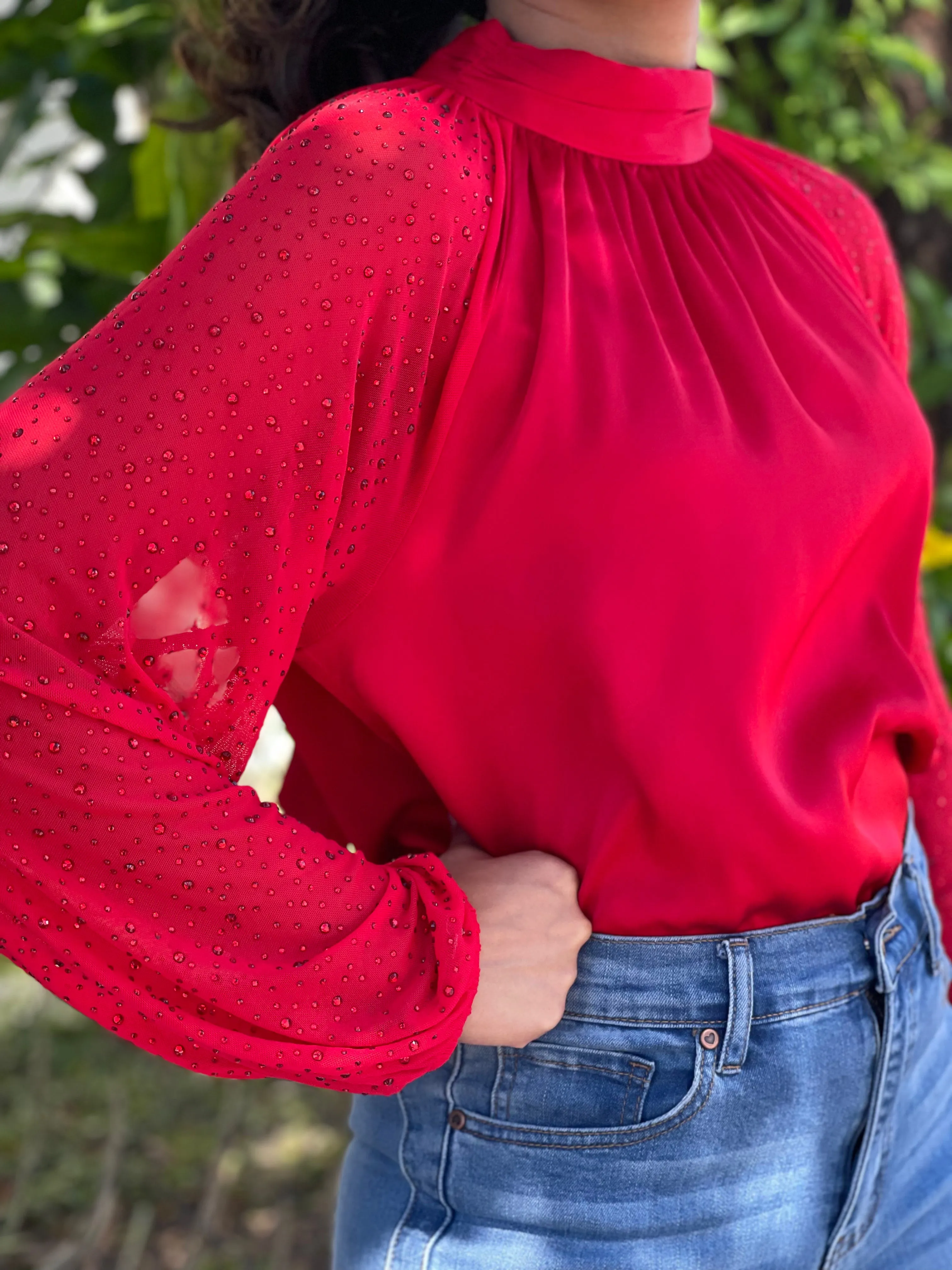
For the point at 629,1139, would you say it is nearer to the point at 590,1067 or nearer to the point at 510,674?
the point at 590,1067

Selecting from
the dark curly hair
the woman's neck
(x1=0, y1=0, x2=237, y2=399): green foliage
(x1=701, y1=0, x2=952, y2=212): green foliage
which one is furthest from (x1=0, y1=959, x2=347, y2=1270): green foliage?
(x1=701, y1=0, x2=952, y2=212): green foliage

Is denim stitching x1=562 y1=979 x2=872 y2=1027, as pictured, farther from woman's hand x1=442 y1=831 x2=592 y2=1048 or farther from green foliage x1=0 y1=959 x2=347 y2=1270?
green foliage x1=0 y1=959 x2=347 y2=1270

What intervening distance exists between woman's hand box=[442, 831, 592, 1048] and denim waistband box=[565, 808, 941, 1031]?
0.06ft

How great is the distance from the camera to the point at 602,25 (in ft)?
2.99

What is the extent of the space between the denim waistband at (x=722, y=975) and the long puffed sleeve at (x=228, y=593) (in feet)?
0.33

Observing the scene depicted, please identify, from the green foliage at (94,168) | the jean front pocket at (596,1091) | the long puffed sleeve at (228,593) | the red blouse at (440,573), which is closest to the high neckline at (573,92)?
the red blouse at (440,573)

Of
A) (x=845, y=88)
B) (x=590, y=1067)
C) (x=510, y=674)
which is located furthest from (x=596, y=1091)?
(x=845, y=88)

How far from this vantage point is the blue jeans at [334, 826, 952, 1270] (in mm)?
774

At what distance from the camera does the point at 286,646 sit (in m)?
0.75

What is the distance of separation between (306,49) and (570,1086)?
30.4 inches

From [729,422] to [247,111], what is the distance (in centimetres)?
51

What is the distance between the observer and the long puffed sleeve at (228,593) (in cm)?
65

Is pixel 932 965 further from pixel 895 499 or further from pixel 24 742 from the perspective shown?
pixel 24 742

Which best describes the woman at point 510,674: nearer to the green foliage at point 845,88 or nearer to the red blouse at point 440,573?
the red blouse at point 440,573
